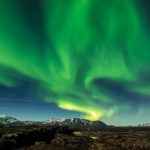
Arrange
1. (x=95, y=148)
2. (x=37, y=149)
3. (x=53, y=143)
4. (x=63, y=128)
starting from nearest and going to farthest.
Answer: (x=37, y=149)
(x=95, y=148)
(x=53, y=143)
(x=63, y=128)

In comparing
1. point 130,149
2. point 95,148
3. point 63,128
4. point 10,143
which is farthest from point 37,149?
point 63,128

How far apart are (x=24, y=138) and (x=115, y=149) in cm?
3398

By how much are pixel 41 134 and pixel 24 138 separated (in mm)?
14974

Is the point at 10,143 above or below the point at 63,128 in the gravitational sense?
below

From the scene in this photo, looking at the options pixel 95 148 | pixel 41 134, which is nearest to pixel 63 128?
pixel 41 134

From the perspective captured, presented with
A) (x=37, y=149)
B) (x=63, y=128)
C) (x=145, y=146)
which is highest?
(x=63, y=128)

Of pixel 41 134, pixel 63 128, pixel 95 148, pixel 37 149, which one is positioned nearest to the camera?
pixel 37 149

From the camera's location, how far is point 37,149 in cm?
8319

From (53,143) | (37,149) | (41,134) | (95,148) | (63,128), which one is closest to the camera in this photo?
(37,149)

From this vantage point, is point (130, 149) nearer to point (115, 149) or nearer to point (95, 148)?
point (115, 149)

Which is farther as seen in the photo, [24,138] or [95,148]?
[24,138]

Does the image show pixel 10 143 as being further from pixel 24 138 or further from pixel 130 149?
pixel 130 149

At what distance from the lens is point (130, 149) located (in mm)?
90688

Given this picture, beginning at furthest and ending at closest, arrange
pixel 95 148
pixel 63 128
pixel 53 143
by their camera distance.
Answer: pixel 63 128 < pixel 53 143 < pixel 95 148
